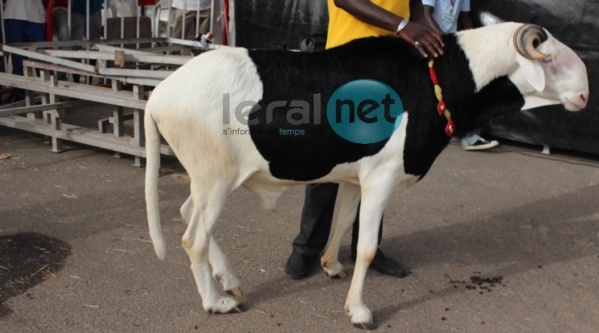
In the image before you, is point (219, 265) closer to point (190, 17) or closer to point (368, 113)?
point (368, 113)

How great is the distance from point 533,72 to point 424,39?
0.56 meters

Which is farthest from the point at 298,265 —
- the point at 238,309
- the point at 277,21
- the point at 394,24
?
the point at 277,21

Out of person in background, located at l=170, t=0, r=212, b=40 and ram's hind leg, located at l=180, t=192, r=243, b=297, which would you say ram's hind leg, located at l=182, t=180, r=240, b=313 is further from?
person in background, located at l=170, t=0, r=212, b=40

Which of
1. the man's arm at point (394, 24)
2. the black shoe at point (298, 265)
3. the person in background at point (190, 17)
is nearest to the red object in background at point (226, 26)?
the person in background at point (190, 17)

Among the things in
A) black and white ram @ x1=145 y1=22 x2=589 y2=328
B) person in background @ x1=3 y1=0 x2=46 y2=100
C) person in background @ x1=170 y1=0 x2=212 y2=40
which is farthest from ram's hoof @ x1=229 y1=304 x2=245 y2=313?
person in background @ x1=170 y1=0 x2=212 y2=40

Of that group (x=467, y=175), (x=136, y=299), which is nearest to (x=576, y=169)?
(x=467, y=175)

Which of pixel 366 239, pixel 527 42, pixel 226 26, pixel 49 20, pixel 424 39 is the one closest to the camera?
pixel 527 42

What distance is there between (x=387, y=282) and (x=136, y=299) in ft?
5.05

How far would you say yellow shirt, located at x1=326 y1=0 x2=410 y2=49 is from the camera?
3666mm

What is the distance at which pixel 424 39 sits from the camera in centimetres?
337

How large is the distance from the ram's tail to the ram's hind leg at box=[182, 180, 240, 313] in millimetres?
141

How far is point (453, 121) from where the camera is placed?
344 centimetres

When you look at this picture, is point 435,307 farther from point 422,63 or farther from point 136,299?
point 136,299

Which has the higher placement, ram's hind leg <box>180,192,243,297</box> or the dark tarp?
the dark tarp
